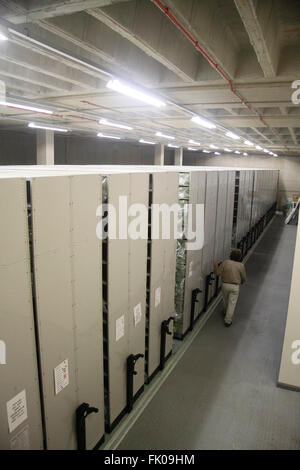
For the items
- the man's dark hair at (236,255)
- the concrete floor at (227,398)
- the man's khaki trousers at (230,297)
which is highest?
the man's dark hair at (236,255)

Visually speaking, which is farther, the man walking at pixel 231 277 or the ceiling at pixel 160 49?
the man walking at pixel 231 277

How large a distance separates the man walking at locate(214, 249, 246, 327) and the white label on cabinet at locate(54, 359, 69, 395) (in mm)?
3959

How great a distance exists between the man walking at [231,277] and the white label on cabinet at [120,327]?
2.97 m

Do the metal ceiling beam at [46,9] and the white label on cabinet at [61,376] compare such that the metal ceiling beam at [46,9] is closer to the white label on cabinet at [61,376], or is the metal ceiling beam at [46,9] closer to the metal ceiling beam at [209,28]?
the metal ceiling beam at [209,28]

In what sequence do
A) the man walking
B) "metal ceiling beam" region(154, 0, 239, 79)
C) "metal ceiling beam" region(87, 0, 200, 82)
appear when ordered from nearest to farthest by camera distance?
"metal ceiling beam" region(154, 0, 239, 79) → "metal ceiling beam" region(87, 0, 200, 82) → the man walking

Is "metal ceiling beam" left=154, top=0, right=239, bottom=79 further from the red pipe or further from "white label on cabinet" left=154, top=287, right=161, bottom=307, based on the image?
"white label on cabinet" left=154, top=287, right=161, bottom=307

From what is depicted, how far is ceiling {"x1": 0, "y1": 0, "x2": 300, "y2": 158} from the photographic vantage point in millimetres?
2686

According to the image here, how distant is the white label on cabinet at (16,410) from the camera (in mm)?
2338

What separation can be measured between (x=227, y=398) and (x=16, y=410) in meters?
3.08

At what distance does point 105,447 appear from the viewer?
3.58 meters

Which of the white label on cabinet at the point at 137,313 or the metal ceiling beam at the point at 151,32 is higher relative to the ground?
the metal ceiling beam at the point at 151,32

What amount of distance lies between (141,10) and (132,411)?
4.69 metres

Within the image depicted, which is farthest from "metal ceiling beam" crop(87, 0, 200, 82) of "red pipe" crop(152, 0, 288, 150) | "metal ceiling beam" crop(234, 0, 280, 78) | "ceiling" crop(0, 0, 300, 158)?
"metal ceiling beam" crop(234, 0, 280, 78)

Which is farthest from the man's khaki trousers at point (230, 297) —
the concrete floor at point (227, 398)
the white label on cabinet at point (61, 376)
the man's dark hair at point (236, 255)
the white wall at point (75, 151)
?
the white wall at point (75, 151)
